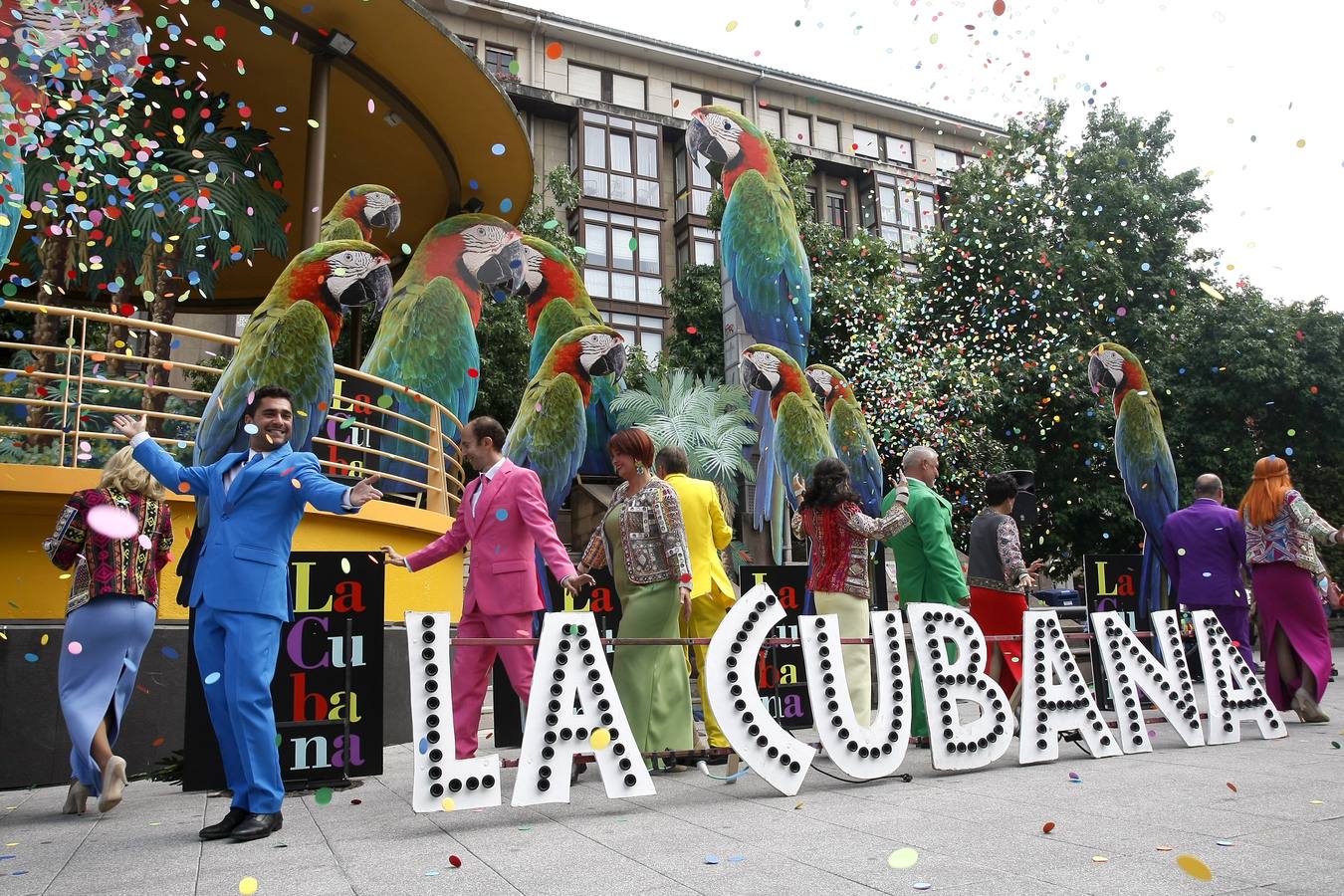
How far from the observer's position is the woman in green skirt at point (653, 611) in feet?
17.6

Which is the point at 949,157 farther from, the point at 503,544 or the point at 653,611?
the point at 503,544

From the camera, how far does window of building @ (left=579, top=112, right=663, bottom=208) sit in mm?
29641

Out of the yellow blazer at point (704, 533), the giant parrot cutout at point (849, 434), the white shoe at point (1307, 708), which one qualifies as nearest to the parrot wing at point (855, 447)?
the giant parrot cutout at point (849, 434)

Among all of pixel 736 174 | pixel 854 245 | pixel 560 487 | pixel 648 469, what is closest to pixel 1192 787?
pixel 648 469

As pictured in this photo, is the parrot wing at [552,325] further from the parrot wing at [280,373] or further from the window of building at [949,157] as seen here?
the window of building at [949,157]

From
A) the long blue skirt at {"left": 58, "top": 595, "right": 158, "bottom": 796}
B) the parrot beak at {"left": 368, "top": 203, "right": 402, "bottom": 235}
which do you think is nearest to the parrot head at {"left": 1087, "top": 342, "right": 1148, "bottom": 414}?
the parrot beak at {"left": 368, "top": 203, "right": 402, "bottom": 235}

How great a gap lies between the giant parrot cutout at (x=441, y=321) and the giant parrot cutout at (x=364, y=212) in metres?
0.76

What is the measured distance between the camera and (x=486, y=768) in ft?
14.1

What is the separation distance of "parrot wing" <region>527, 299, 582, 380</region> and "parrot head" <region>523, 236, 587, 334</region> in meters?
0.15

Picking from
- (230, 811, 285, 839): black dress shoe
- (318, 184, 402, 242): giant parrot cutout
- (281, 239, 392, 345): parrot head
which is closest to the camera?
Result: (230, 811, 285, 839): black dress shoe

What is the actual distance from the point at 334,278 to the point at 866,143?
91.7 feet

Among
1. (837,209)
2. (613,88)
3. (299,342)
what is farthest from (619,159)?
(299,342)

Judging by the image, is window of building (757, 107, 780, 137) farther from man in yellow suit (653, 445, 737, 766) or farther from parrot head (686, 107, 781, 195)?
man in yellow suit (653, 445, 737, 766)

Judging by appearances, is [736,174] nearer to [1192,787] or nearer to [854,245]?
[1192,787]
